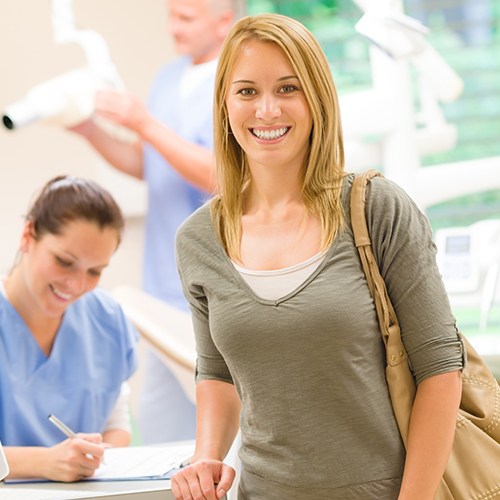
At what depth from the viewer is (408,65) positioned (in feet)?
9.05

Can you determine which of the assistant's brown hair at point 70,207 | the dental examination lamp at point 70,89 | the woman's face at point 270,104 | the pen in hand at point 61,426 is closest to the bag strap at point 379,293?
the woman's face at point 270,104

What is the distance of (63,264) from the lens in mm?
1968

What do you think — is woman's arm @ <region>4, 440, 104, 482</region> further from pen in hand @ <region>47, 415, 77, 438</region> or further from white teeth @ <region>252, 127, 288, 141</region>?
white teeth @ <region>252, 127, 288, 141</region>

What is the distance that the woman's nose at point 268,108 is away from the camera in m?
1.19

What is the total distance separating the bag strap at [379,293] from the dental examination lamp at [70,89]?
6.17ft

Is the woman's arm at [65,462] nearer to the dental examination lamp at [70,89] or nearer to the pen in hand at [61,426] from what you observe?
the pen in hand at [61,426]

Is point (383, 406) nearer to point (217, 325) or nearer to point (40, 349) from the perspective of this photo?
point (217, 325)

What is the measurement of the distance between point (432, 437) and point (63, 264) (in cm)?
105

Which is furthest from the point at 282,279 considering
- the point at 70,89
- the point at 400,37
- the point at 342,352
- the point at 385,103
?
the point at 70,89

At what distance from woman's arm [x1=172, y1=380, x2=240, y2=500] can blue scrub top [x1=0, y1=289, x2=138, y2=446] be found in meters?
0.71

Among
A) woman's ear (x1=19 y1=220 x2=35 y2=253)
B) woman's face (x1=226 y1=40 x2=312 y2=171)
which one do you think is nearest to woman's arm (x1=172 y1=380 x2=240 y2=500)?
woman's face (x1=226 y1=40 x2=312 y2=171)

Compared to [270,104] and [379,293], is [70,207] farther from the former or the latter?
[379,293]

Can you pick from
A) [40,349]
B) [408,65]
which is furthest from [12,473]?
[408,65]

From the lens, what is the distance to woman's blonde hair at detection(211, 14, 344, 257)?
1.18 m
